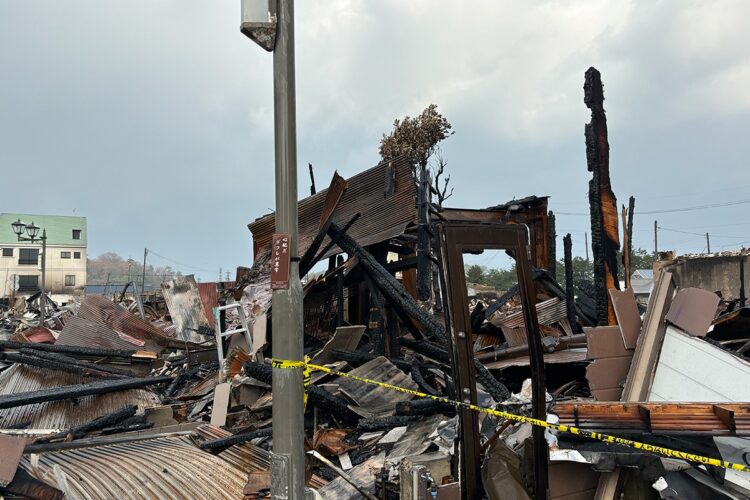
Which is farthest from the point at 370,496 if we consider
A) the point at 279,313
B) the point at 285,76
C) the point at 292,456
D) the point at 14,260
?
the point at 14,260

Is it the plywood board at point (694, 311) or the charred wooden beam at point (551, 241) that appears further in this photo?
the charred wooden beam at point (551, 241)

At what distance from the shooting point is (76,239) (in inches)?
2506

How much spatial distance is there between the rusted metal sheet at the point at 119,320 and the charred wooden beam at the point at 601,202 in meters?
9.89

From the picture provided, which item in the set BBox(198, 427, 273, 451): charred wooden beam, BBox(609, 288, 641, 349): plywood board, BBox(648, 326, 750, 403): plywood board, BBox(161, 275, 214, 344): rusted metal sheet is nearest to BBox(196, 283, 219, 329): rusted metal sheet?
BBox(161, 275, 214, 344): rusted metal sheet

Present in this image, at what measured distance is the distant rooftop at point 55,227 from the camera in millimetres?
60366

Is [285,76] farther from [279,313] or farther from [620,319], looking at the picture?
[620,319]

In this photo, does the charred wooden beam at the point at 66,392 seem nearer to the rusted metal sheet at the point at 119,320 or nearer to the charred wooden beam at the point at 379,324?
the charred wooden beam at the point at 379,324

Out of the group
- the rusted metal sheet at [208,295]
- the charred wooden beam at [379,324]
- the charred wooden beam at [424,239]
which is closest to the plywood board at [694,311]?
the charred wooden beam at [424,239]

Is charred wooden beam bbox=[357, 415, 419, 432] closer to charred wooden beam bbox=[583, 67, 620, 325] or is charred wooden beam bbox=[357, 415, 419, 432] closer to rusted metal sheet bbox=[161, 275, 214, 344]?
charred wooden beam bbox=[583, 67, 620, 325]

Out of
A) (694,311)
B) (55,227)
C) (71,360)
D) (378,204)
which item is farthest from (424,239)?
(55,227)

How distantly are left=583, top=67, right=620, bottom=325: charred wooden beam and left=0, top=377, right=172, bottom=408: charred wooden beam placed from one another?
6825 millimetres

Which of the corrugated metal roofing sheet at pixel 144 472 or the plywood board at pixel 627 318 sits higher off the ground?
the plywood board at pixel 627 318

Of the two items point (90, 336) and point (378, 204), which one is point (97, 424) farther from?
point (378, 204)

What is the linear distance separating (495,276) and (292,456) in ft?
178
